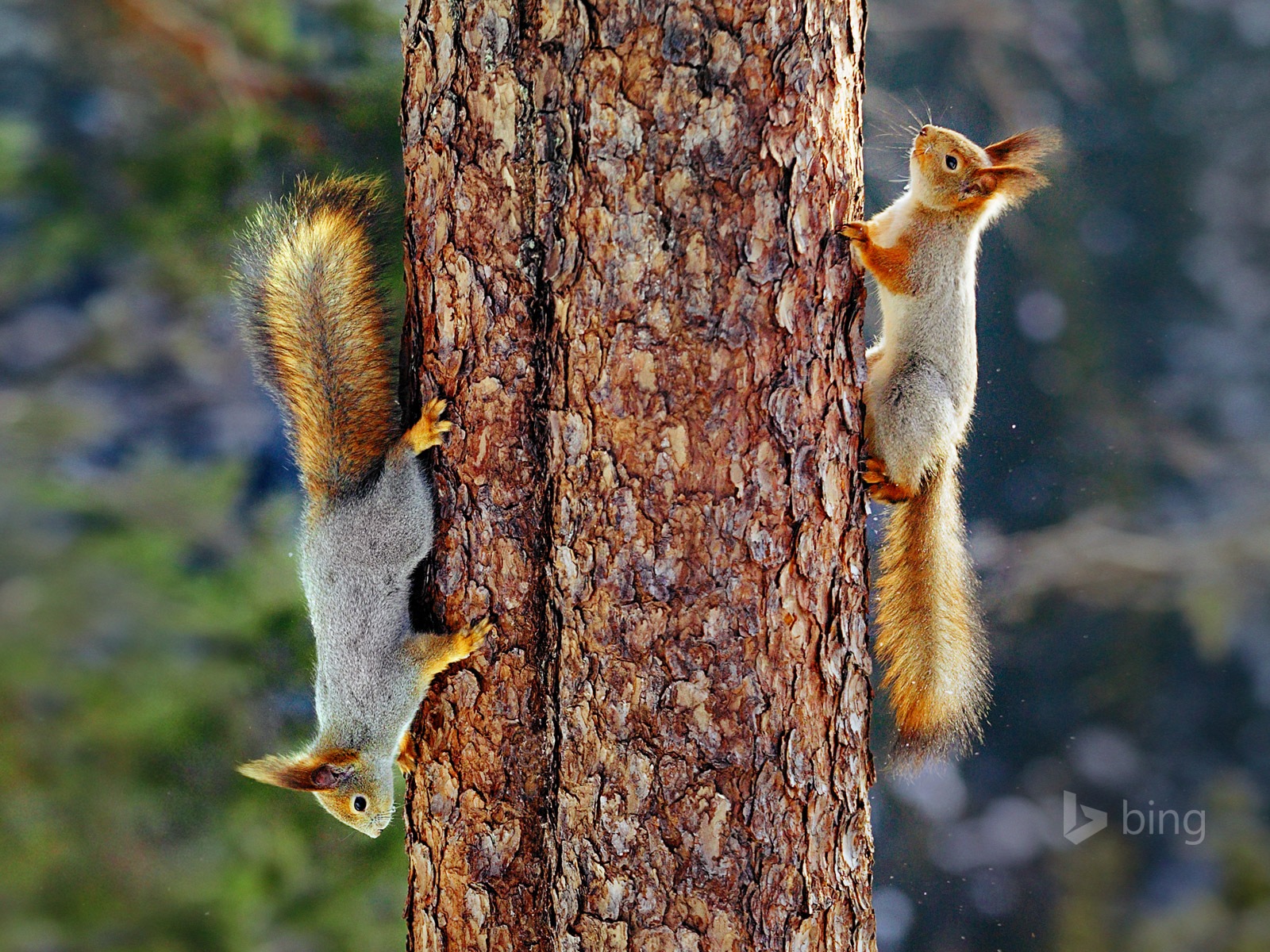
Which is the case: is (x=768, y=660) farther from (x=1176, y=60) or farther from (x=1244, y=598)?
(x=1176, y=60)

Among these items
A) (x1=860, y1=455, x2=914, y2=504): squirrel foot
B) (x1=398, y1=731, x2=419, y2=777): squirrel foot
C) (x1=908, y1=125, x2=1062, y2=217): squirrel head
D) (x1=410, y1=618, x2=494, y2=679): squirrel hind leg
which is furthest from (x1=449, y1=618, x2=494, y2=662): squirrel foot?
(x1=908, y1=125, x2=1062, y2=217): squirrel head

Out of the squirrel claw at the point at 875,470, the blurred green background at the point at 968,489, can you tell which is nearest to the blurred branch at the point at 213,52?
the blurred green background at the point at 968,489

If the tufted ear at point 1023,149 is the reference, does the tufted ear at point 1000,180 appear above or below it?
below

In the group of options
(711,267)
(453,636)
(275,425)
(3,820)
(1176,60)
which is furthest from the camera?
(1176,60)

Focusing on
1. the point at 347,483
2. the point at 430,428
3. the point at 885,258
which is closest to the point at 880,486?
the point at 885,258

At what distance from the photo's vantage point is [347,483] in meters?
1.17


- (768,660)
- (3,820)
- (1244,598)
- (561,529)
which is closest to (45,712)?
(3,820)

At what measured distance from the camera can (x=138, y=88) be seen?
144 cm

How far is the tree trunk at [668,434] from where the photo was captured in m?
0.98

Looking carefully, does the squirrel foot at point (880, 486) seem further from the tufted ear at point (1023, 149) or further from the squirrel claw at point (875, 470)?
the tufted ear at point (1023, 149)

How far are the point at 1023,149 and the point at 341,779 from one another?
1.18 metres

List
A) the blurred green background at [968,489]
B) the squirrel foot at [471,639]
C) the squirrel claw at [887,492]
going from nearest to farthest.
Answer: the squirrel foot at [471,639]
the squirrel claw at [887,492]
the blurred green background at [968,489]

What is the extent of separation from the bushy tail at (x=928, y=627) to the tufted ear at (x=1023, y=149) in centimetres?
40

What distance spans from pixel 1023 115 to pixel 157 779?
5.77ft
